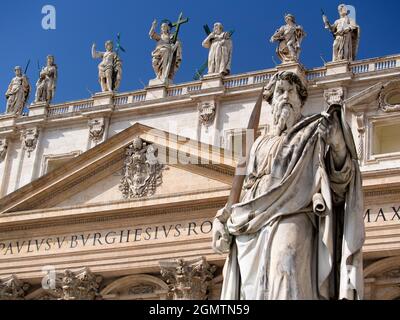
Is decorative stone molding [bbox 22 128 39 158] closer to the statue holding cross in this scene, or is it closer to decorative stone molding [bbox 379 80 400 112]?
the statue holding cross

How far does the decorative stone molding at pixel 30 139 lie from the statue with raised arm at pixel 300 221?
23.8 meters

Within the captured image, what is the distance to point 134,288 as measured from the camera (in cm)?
2744

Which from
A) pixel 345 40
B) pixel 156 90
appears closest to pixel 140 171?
pixel 156 90

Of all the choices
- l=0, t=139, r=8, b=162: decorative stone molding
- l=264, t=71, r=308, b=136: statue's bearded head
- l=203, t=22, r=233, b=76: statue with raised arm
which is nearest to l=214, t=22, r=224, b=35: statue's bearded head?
l=203, t=22, r=233, b=76: statue with raised arm

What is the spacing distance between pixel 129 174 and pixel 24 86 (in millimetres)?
5919

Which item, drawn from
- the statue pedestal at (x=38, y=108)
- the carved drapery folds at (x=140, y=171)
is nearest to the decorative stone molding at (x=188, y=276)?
the carved drapery folds at (x=140, y=171)

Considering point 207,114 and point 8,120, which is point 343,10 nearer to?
point 207,114

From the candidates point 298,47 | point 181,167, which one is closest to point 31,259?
point 181,167

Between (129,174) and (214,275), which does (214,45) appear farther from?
(214,275)

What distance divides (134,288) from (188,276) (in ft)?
7.97

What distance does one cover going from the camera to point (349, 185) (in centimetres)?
696

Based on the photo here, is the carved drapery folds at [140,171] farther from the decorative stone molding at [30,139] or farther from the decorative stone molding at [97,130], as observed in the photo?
the decorative stone molding at [30,139]

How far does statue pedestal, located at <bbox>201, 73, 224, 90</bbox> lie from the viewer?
28188 millimetres

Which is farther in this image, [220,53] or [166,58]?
[166,58]
